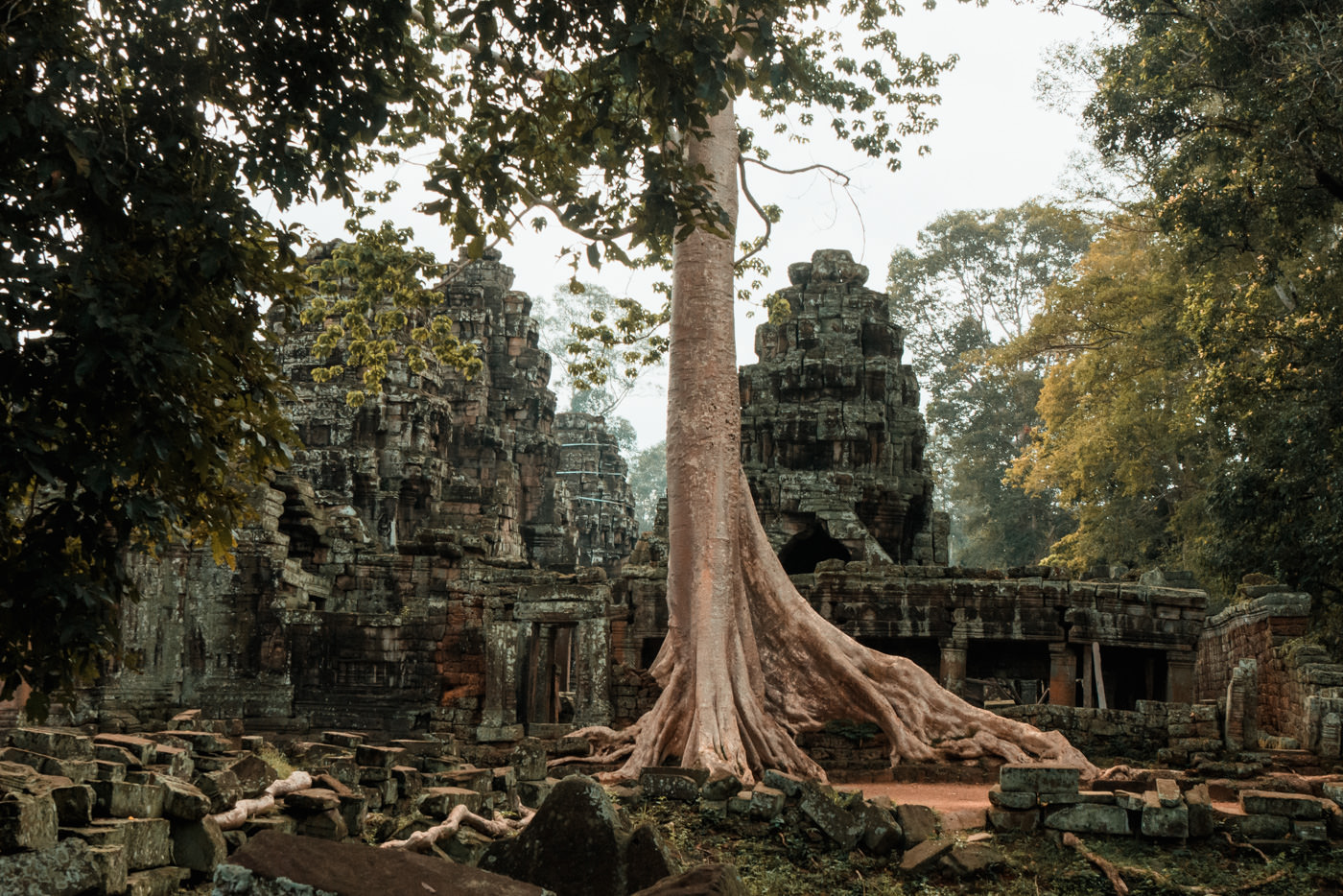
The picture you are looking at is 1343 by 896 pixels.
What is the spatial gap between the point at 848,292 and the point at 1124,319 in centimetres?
570

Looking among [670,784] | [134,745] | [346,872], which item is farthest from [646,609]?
[346,872]

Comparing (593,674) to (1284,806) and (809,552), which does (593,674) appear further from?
(809,552)

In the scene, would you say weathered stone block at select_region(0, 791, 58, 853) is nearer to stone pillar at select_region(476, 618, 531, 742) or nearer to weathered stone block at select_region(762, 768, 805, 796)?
weathered stone block at select_region(762, 768, 805, 796)

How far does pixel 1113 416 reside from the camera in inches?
912

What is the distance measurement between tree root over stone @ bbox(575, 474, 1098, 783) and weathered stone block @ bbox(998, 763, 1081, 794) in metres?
2.73

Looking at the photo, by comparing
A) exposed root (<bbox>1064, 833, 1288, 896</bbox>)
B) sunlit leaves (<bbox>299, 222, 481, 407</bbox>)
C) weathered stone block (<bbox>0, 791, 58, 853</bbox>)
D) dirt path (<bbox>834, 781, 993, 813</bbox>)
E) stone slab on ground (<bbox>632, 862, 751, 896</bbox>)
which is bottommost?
dirt path (<bbox>834, 781, 993, 813</bbox>)

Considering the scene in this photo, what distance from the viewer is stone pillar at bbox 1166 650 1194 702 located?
1498 cm

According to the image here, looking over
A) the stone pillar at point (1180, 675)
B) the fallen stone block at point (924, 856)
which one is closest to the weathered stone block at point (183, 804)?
the fallen stone block at point (924, 856)

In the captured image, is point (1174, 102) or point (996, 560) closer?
point (1174, 102)

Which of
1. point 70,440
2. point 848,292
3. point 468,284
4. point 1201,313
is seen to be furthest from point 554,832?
point 468,284

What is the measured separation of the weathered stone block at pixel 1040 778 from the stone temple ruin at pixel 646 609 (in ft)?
11.9

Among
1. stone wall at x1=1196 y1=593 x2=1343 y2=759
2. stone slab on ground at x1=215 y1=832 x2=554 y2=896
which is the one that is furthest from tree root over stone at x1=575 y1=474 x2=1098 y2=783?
stone slab on ground at x1=215 y1=832 x2=554 y2=896

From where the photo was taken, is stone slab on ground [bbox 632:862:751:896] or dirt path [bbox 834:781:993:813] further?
dirt path [bbox 834:781:993:813]

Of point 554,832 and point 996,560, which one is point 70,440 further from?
point 996,560
